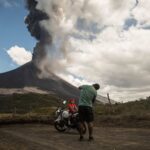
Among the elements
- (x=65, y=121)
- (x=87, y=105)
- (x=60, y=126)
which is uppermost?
(x=65, y=121)

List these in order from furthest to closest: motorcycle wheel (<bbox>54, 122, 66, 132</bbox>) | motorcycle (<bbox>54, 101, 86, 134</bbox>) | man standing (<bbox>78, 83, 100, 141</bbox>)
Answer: motorcycle wheel (<bbox>54, 122, 66, 132</bbox>) < motorcycle (<bbox>54, 101, 86, 134</bbox>) < man standing (<bbox>78, 83, 100, 141</bbox>)

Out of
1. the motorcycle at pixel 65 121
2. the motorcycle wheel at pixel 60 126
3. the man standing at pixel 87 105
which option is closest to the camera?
the man standing at pixel 87 105

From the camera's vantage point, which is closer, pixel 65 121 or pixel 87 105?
pixel 87 105

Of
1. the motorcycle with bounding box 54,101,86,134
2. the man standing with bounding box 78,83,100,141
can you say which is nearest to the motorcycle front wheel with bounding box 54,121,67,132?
the motorcycle with bounding box 54,101,86,134

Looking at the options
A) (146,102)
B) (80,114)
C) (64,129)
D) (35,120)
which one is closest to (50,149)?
(80,114)

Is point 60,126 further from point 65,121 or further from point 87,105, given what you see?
point 87,105

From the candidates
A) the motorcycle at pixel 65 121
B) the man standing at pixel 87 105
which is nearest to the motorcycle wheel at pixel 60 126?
the motorcycle at pixel 65 121

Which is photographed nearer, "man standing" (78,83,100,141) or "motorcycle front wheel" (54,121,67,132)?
"man standing" (78,83,100,141)

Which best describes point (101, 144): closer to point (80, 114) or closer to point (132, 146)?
point (132, 146)

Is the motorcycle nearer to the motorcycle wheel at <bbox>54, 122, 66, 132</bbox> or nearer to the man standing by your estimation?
the motorcycle wheel at <bbox>54, 122, 66, 132</bbox>

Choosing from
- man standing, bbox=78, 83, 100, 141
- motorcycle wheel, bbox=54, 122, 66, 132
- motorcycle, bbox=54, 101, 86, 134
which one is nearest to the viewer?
man standing, bbox=78, 83, 100, 141

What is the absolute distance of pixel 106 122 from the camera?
28.9 m

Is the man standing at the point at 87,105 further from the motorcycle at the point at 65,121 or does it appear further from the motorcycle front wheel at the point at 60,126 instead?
the motorcycle front wheel at the point at 60,126

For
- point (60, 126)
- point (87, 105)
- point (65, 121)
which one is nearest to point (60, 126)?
point (60, 126)
